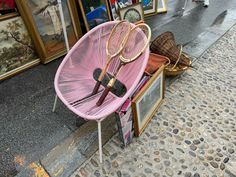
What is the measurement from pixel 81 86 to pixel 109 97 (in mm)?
211

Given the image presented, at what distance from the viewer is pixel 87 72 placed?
4.97ft

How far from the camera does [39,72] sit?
1.97 metres

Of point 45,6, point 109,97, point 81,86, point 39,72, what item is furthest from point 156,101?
point 45,6

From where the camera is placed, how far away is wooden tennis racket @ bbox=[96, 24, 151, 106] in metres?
1.28

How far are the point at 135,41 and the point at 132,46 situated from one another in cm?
4

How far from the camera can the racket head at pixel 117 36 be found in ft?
4.42

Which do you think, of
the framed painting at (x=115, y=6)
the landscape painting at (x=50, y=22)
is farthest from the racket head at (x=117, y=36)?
the framed painting at (x=115, y=6)

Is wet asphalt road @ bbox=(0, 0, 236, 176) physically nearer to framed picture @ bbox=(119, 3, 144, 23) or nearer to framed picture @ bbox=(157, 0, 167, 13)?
framed picture @ bbox=(119, 3, 144, 23)

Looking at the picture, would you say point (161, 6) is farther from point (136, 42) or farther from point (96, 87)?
point (96, 87)

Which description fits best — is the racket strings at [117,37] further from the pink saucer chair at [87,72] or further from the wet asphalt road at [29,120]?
the wet asphalt road at [29,120]

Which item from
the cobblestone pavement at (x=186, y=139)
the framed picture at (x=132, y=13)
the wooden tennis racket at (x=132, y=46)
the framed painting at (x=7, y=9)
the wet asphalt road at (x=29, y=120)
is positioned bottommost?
the cobblestone pavement at (x=186, y=139)

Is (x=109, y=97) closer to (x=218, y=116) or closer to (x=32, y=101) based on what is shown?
(x=32, y=101)

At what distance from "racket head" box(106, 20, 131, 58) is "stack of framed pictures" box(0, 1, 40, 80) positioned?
0.91 m

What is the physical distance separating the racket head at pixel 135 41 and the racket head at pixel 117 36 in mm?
40
